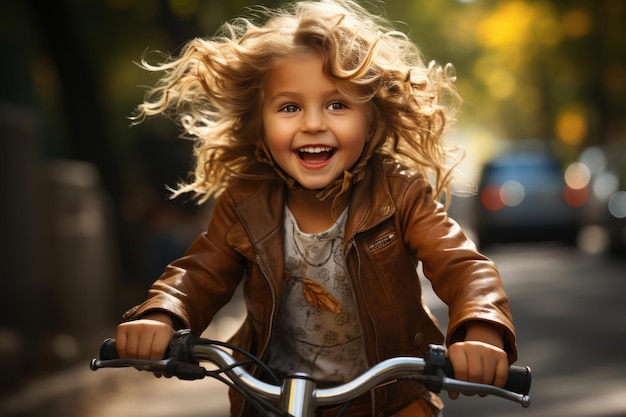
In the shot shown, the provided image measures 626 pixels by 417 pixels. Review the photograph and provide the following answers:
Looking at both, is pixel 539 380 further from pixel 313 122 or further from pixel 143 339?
pixel 143 339

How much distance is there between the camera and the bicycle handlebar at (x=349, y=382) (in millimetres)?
2518

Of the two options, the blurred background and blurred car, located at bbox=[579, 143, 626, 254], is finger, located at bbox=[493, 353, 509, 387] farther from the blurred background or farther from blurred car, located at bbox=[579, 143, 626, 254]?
blurred car, located at bbox=[579, 143, 626, 254]

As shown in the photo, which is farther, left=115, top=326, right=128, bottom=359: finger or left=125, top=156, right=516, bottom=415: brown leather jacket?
left=125, top=156, right=516, bottom=415: brown leather jacket

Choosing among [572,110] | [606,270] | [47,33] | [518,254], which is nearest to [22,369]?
[47,33]

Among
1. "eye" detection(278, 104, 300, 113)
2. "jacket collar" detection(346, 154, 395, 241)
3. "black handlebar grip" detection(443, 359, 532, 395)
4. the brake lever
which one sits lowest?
the brake lever

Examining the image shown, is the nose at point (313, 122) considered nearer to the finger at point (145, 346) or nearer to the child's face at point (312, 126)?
the child's face at point (312, 126)

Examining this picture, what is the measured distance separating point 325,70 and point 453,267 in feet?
2.13

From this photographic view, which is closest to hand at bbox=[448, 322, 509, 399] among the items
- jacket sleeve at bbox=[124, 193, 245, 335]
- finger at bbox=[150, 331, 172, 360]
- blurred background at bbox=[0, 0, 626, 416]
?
finger at bbox=[150, 331, 172, 360]

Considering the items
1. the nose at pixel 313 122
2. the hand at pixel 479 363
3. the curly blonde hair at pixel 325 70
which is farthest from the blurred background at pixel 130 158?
the hand at pixel 479 363

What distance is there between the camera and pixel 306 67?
3.29m

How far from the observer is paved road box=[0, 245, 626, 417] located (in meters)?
8.02

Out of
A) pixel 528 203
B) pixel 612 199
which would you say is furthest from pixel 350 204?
pixel 528 203

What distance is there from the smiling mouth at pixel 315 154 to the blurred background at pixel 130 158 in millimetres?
862

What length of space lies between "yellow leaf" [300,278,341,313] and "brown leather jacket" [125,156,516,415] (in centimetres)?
11
